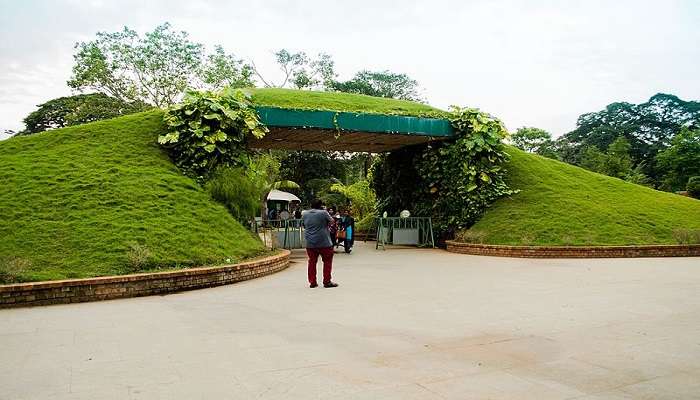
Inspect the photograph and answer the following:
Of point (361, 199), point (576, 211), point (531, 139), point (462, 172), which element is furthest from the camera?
point (531, 139)

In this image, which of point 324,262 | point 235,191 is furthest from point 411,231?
point 324,262

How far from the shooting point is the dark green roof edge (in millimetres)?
14289

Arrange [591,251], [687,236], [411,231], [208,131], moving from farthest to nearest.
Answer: [411,231] < [687,236] < [591,251] < [208,131]

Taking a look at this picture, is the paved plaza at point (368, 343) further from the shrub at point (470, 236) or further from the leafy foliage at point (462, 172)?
the leafy foliage at point (462, 172)

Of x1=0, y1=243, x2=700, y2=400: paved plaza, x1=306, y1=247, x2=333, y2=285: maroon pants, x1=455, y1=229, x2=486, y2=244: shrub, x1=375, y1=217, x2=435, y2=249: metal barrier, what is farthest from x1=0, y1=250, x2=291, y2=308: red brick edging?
x1=375, y1=217, x2=435, y2=249: metal barrier

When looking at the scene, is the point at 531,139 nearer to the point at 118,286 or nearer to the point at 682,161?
the point at 682,161

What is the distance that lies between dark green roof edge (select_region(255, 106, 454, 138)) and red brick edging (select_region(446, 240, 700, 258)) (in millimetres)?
4213

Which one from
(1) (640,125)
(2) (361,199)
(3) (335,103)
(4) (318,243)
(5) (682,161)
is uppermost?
(1) (640,125)

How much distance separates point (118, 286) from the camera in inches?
314

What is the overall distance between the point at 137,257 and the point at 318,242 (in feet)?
10.5

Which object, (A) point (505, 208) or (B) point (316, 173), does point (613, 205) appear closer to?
(A) point (505, 208)

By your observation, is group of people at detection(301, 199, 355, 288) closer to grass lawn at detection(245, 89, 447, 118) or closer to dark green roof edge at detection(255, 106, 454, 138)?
dark green roof edge at detection(255, 106, 454, 138)

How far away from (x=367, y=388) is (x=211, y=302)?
4.35 metres

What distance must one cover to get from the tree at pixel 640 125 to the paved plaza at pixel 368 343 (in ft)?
170
